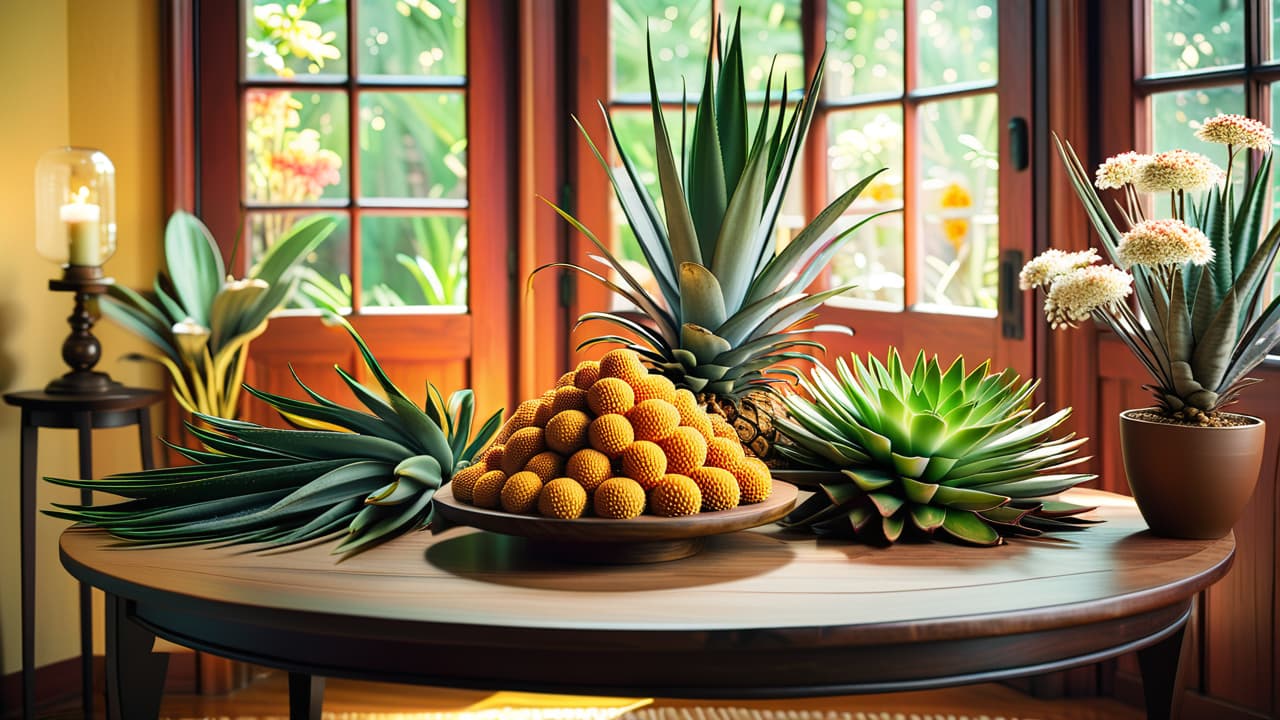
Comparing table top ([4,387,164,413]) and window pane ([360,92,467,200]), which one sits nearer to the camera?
table top ([4,387,164,413])

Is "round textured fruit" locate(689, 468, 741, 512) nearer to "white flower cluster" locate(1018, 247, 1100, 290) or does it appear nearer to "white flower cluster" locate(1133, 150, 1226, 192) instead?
"white flower cluster" locate(1018, 247, 1100, 290)

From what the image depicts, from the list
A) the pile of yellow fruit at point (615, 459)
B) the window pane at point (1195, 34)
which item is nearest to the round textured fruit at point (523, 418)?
the pile of yellow fruit at point (615, 459)

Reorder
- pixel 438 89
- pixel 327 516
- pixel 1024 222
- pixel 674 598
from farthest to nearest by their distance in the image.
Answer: pixel 438 89, pixel 1024 222, pixel 327 516, pixel 674 598

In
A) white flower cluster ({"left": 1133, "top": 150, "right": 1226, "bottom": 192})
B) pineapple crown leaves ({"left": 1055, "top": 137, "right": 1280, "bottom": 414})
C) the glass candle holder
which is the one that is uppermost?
the glass candle holder

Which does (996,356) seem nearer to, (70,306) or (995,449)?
(995,449)

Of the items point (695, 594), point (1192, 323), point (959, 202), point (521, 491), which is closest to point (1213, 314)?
point (1192, 323)

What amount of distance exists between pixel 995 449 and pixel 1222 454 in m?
0.26

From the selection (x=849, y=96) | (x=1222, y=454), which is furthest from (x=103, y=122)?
(x=1222, y=454)

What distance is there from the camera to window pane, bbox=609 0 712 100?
3.36 m

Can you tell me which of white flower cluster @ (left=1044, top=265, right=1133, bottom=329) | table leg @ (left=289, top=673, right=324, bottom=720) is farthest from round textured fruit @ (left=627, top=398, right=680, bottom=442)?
table leg @ (left=289, top=673, right=324, bottom=720)

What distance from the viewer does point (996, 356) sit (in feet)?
9.60

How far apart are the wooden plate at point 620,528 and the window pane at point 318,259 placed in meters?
2.18

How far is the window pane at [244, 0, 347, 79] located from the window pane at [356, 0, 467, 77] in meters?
0.07

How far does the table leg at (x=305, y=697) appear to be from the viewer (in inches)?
70.9
